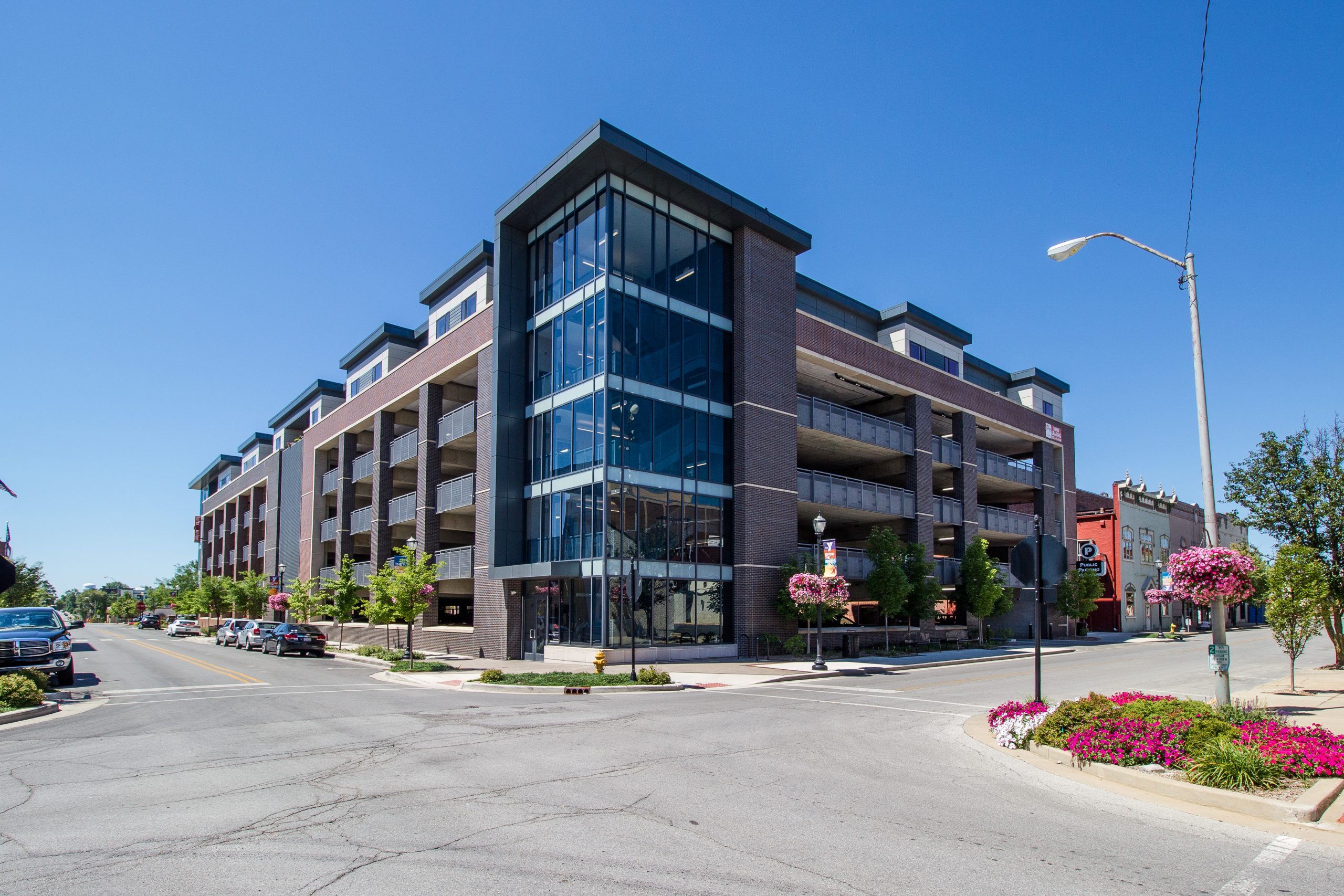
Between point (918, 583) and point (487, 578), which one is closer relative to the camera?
point (487, 578)

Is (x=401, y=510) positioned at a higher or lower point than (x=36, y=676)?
higher

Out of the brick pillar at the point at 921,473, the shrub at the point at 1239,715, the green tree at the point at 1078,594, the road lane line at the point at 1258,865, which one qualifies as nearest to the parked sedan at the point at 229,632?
the brick pillar at the point at 921,473

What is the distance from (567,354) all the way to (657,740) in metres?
21.4

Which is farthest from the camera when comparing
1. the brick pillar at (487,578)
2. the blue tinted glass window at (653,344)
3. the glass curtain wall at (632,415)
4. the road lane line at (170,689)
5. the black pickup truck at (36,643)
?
the brick pillar at (487,578)

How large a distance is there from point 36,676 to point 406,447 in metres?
26.6

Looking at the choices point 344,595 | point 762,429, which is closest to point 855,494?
point 762,429

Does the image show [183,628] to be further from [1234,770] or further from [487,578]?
[1234,770]

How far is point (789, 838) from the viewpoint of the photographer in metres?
7.16

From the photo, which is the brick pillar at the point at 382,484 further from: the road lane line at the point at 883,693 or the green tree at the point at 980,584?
the green tree at the point at 980,584

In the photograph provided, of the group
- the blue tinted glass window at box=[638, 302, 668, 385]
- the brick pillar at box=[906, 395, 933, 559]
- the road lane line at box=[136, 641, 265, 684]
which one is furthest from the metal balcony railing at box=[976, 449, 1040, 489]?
the road lane line at box=[136, 641, 265, 684]

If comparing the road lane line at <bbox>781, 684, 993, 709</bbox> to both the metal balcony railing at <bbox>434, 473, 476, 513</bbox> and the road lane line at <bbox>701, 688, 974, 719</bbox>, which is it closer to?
the road lane line at <bbox>701, 688, 974, 719</bbox>

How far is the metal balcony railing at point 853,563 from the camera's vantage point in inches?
1448

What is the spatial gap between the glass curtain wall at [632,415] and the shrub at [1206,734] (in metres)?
19.4

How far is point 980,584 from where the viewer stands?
4166 cm
